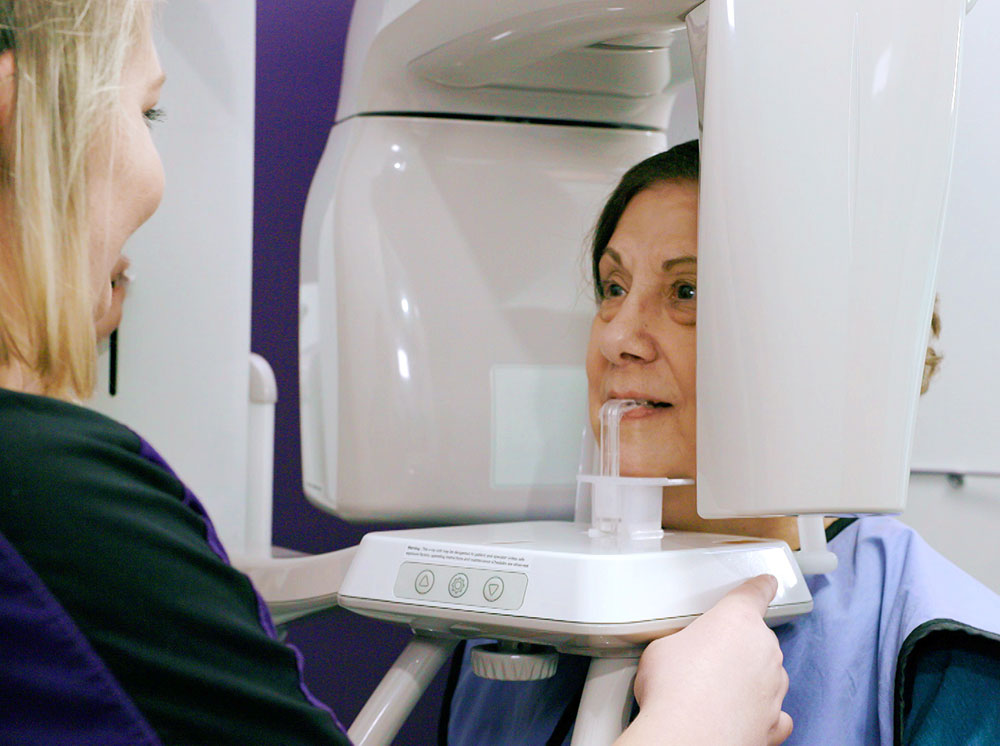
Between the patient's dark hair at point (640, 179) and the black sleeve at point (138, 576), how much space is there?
0.63m

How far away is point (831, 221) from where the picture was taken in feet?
2.21

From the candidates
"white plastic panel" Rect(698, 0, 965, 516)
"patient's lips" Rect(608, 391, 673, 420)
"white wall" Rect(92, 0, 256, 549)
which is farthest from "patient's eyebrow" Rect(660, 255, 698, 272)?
"white wall" Rect(92, 0, 256, 549)

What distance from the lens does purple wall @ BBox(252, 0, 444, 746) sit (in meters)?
1.50

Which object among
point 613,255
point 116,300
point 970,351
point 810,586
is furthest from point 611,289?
point 970,351

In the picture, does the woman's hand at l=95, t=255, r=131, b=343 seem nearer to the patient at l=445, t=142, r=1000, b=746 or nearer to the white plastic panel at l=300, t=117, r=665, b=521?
the white plastic panel at l=300, t=117, r=665, b=521

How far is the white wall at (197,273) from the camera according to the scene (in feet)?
3.05

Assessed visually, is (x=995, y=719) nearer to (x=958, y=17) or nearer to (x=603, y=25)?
(x=958, y=17)

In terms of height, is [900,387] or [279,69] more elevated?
[279,69]

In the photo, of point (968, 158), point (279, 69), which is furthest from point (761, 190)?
point (968, 158)

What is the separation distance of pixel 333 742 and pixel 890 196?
0.46m

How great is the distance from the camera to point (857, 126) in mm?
673

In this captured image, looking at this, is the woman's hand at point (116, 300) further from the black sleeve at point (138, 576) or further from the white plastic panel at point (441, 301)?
the black sleeve at point (138, 576)

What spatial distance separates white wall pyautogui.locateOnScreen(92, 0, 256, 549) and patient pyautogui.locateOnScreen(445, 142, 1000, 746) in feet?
1.12

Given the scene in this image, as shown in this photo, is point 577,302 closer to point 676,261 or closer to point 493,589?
point 676,261
